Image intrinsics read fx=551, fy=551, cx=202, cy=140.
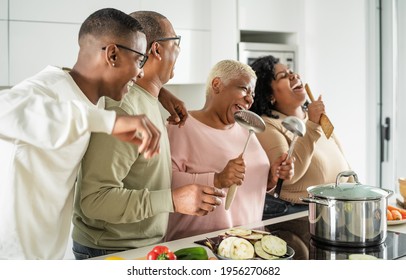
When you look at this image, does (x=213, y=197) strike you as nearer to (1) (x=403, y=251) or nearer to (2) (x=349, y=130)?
(1) (x=403, y=251)

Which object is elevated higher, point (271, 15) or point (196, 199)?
point (271, 15)

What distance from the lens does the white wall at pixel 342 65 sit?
10.1 feet

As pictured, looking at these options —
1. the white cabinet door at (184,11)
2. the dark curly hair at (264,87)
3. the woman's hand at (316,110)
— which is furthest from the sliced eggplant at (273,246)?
the white cabinet door at (184,11)

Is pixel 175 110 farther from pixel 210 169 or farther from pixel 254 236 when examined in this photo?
pixel 254 236

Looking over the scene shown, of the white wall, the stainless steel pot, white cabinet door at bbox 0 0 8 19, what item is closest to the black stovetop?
the stainless steel pot

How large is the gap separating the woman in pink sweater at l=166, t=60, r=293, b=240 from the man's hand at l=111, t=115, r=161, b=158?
56 cm

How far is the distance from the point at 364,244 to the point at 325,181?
0.64 m

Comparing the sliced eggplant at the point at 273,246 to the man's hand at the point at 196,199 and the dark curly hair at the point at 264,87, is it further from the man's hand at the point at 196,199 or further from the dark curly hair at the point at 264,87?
the dark curly hair at the point at 264,87

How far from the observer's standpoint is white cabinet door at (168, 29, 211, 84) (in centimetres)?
285

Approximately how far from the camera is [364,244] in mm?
1354

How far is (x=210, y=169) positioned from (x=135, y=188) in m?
0.30

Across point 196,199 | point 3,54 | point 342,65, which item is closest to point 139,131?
point 196,199

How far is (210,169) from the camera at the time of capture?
1592 millimetres
